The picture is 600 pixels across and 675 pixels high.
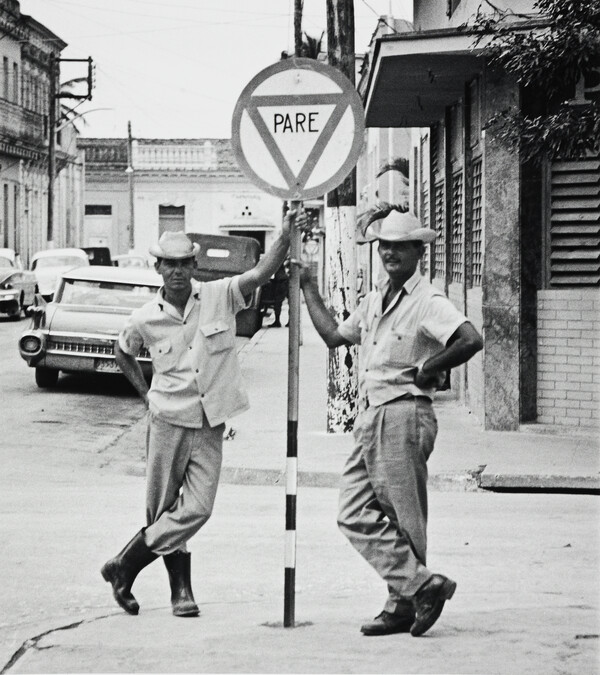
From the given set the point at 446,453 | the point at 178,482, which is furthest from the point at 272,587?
the point at 446,453

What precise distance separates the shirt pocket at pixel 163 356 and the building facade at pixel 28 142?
→ 46642 millimetres

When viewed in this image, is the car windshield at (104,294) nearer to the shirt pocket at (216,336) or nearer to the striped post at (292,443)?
the shirt pocket at (216,336)

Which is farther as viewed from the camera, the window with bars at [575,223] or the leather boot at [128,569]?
the window with bars at [575,223]

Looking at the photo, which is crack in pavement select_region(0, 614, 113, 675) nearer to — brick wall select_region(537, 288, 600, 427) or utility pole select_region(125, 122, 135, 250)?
brick wall select_region(537, 288, 600, 427)

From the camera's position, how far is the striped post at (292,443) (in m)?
6.04

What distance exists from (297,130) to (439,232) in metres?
13.3

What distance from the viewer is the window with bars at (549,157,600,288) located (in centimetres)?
1348

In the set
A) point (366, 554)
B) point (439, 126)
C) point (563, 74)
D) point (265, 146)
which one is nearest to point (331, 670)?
point (366, 554)

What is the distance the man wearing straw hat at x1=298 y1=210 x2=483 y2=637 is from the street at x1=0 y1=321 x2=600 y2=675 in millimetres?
251

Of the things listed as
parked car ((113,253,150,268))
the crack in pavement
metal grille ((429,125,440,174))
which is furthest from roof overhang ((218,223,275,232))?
the crack in pavement

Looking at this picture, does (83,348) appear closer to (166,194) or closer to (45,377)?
(45,377)

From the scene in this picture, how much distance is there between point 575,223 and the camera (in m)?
13.6

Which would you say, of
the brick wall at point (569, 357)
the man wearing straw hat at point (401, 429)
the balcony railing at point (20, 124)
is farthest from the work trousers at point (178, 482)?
the balcony railing at point (20, 124)

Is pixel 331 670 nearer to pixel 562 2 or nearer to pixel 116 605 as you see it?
pixel 116 605
